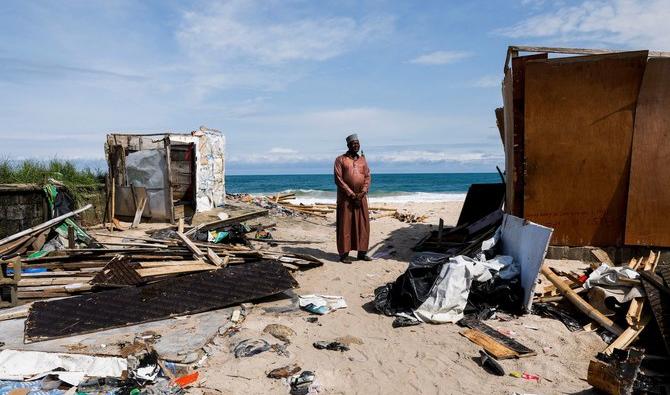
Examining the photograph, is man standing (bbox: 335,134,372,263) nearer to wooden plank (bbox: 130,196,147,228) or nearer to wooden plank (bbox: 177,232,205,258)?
wooden plank (bbox: 177,232,205,258)

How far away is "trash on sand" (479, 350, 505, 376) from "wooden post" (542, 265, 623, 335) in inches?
59.9

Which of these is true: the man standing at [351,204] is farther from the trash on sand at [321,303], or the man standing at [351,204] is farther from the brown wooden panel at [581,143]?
the brown wooden panel at [581,143]

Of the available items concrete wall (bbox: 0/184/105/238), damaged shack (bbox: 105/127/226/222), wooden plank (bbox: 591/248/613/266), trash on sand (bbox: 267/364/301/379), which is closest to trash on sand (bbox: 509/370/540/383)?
trash on sand (bbox: 267/364/301/379)

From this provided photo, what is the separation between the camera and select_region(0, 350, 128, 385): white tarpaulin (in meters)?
3.87

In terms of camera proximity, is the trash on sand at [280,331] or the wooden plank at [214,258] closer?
the trash on sand at [280,331]

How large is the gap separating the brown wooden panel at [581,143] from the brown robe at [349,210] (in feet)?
9.10

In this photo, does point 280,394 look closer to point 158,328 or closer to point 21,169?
point 158,328

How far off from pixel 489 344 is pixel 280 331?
2.15 meters

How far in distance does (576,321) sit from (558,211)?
240cm

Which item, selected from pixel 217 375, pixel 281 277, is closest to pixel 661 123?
pixel 281 277

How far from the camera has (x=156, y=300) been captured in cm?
552

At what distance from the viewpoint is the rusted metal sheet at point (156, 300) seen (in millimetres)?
4895

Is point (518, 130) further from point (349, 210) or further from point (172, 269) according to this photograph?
point (172, 269)

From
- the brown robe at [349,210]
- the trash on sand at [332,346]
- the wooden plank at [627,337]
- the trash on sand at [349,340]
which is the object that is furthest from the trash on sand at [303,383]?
the brown robe at [349,210]
